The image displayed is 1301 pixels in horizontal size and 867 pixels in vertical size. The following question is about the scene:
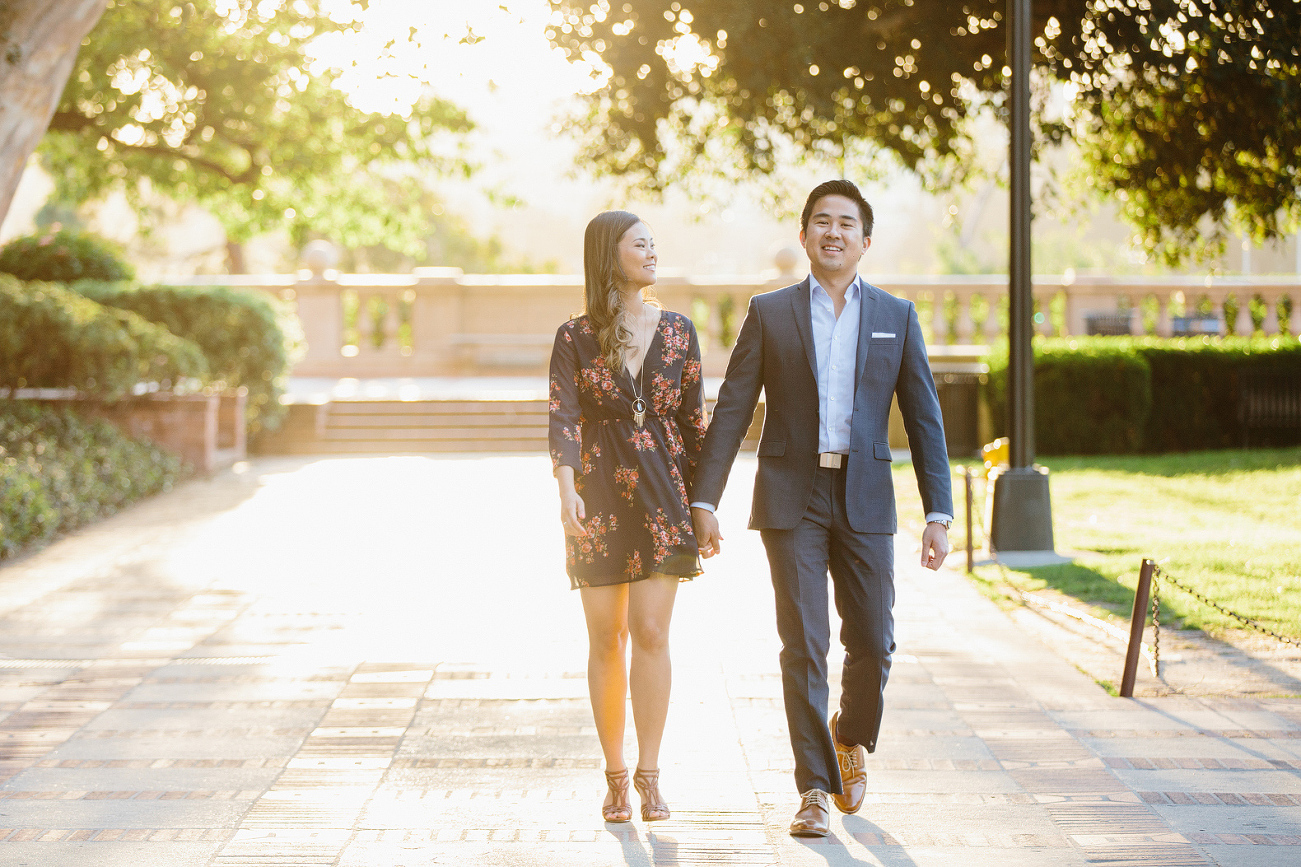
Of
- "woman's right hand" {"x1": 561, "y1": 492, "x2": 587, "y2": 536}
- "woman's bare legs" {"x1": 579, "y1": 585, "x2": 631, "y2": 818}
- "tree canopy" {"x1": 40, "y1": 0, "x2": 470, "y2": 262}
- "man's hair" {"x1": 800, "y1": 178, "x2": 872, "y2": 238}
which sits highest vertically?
"tree canopy" {"x1": 40, "y1": 0, "x2": 470, "y2": 262}

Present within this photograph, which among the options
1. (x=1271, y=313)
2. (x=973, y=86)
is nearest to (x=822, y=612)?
(x=973, y=86)

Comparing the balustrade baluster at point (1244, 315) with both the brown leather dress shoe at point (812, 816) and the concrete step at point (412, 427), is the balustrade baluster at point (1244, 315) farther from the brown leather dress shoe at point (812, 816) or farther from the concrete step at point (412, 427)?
the brown leather dress shoe at point (812, 816)

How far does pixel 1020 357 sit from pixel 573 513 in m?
5.59

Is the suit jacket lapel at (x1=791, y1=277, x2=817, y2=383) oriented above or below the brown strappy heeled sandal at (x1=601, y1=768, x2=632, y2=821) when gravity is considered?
above

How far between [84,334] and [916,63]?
7859mm

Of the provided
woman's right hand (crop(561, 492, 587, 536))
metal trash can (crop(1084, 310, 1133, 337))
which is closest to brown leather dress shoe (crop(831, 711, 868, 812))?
woman's right hand (crop(561, 492, 587, 536))

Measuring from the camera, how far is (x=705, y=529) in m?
3.83

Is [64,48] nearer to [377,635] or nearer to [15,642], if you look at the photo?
[15,642]

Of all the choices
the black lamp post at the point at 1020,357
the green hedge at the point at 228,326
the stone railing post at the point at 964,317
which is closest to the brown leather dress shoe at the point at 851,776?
the black lamp post at the point at 1020,357

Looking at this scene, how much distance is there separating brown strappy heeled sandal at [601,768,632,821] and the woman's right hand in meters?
0.82

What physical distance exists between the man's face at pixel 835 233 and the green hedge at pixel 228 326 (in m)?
11.3

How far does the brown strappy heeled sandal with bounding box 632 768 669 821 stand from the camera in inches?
154

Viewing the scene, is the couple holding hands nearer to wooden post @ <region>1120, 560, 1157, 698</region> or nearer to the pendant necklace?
the pendant necklace

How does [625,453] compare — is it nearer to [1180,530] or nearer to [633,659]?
[633,659]
